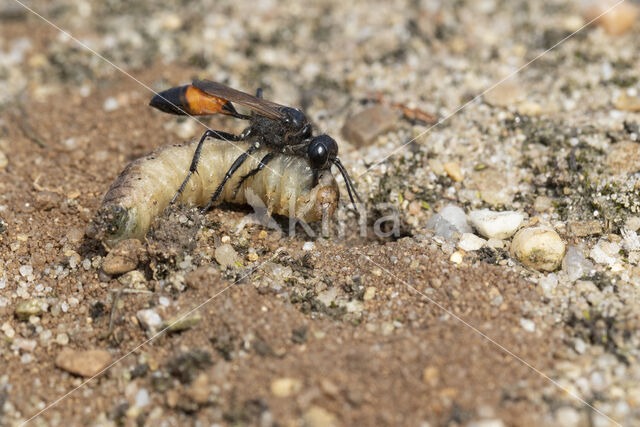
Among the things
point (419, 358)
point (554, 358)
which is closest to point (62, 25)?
point (419, 358)

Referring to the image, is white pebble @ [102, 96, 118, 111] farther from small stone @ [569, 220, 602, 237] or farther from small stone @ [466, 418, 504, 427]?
small stone @ [466, 418, 504, 427]

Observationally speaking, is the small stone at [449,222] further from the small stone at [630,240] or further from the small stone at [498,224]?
the small stone at [630,240]

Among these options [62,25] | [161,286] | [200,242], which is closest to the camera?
[161,286]

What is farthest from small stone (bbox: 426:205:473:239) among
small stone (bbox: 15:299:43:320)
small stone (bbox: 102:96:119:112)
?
small stone (bbox: 102:96:119:112)

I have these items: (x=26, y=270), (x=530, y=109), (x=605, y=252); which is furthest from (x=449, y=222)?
(x=26, y=270)

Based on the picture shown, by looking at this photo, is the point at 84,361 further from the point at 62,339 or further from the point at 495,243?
the point at 495,243

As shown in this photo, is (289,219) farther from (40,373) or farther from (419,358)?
(40,373)
